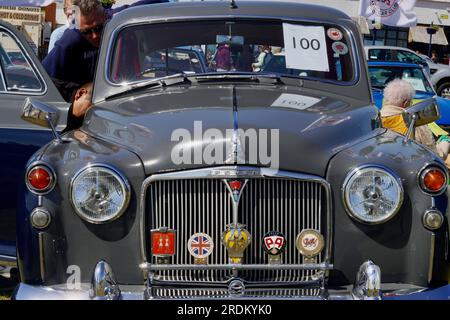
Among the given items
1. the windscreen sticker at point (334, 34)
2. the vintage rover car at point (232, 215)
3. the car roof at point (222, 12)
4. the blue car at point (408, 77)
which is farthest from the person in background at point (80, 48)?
the blue car at point (408, 77)

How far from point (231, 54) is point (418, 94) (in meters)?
9.81

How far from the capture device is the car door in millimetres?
5559

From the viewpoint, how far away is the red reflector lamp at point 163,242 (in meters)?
3.85

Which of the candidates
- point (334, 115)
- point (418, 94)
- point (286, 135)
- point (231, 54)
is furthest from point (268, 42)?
point (418, 94)

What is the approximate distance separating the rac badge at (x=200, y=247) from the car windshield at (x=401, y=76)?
421 inches

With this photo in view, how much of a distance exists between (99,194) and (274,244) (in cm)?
78

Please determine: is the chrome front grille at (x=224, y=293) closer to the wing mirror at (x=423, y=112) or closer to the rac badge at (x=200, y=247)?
the rac badge at (x=200, y=247)

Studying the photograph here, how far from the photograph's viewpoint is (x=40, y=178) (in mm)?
→ 3918

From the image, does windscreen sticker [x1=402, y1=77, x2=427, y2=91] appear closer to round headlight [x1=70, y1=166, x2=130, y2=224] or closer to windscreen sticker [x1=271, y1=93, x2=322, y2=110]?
windscreen sticker [x1=271, y1=93, x2=322, y2=110]

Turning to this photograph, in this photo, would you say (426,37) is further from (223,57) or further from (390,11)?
(223,57)

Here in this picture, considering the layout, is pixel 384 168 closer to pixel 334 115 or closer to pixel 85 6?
pixel 334 115

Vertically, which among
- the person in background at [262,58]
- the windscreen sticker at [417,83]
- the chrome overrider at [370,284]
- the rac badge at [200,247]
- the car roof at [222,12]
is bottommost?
the windscreen sticker at [417,83]
